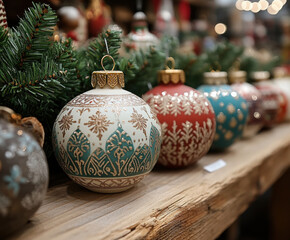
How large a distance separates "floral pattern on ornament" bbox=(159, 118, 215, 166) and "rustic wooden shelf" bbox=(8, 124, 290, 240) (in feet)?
0.13

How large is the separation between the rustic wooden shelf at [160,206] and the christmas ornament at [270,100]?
1.24 ft

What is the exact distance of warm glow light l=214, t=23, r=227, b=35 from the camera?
332cm

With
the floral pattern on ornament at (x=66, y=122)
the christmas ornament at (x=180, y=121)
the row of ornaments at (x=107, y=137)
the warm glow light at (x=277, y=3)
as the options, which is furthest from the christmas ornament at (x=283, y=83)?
the warm glow light at (x=277, y=3)

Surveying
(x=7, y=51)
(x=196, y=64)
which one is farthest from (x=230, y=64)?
(x=7, y=51)

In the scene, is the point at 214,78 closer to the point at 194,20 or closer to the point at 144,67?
the point at 144,67

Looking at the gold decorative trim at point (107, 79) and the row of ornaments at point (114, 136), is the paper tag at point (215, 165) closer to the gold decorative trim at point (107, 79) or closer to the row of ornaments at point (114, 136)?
the row of ornaments at point (114, 136)

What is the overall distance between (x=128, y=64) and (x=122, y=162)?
0.73ft

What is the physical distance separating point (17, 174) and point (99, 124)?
0.19m

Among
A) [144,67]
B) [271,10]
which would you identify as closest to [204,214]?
[144,67]

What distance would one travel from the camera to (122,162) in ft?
1.95

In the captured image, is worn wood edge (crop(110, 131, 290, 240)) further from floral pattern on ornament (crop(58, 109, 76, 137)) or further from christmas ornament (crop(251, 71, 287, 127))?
christmas ornament (crop(251, 71, 287, 127))

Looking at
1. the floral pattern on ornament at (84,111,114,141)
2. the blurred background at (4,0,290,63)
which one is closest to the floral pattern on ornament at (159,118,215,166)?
the floral pattern on ornament at (84,111,114,141)

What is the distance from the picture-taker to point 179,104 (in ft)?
2.58

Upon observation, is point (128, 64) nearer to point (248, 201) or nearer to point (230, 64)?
point (248, 201)
